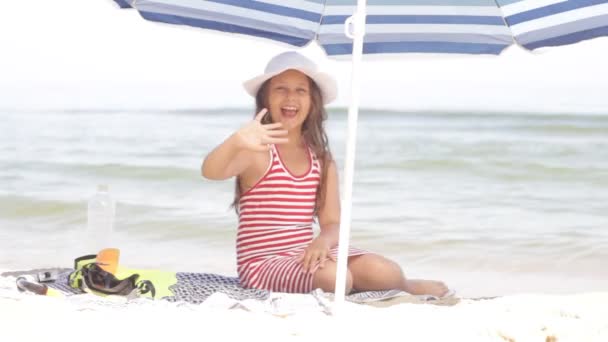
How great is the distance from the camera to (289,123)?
4539 mm

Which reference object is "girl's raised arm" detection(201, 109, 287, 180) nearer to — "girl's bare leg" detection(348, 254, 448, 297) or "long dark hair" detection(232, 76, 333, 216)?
"long dark hair" detection(232, 76, 333, 216)

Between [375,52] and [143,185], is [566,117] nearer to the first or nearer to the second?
[143,185]

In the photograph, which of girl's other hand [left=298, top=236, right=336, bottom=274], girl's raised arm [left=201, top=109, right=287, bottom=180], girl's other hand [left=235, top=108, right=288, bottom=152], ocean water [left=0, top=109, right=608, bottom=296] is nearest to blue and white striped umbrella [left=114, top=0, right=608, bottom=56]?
girl's raised arm [left=201, top=109, right=287, bottom=180]

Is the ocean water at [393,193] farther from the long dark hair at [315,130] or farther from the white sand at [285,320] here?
the white sand at [285,320]

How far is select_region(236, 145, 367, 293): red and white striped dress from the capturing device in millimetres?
4496

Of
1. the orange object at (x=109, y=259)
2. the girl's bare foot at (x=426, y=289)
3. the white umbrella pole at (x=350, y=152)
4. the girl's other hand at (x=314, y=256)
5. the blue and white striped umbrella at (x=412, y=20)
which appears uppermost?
the blue and white striped umbrella at (x=412, y=20)

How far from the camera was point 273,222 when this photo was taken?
4512 millimetres

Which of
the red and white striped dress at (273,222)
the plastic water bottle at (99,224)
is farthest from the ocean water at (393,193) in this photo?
the red and white striped dress at (273,222)

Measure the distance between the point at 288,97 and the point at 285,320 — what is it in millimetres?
1390

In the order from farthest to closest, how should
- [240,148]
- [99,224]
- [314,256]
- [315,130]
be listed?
[99,224] < [315,130] < [314,256] < [240,148]

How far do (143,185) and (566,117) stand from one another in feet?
34.9

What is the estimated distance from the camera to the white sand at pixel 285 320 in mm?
3111

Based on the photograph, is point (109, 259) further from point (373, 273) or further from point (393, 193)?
point (393, 193)

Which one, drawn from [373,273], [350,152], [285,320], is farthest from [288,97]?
[350,152]
